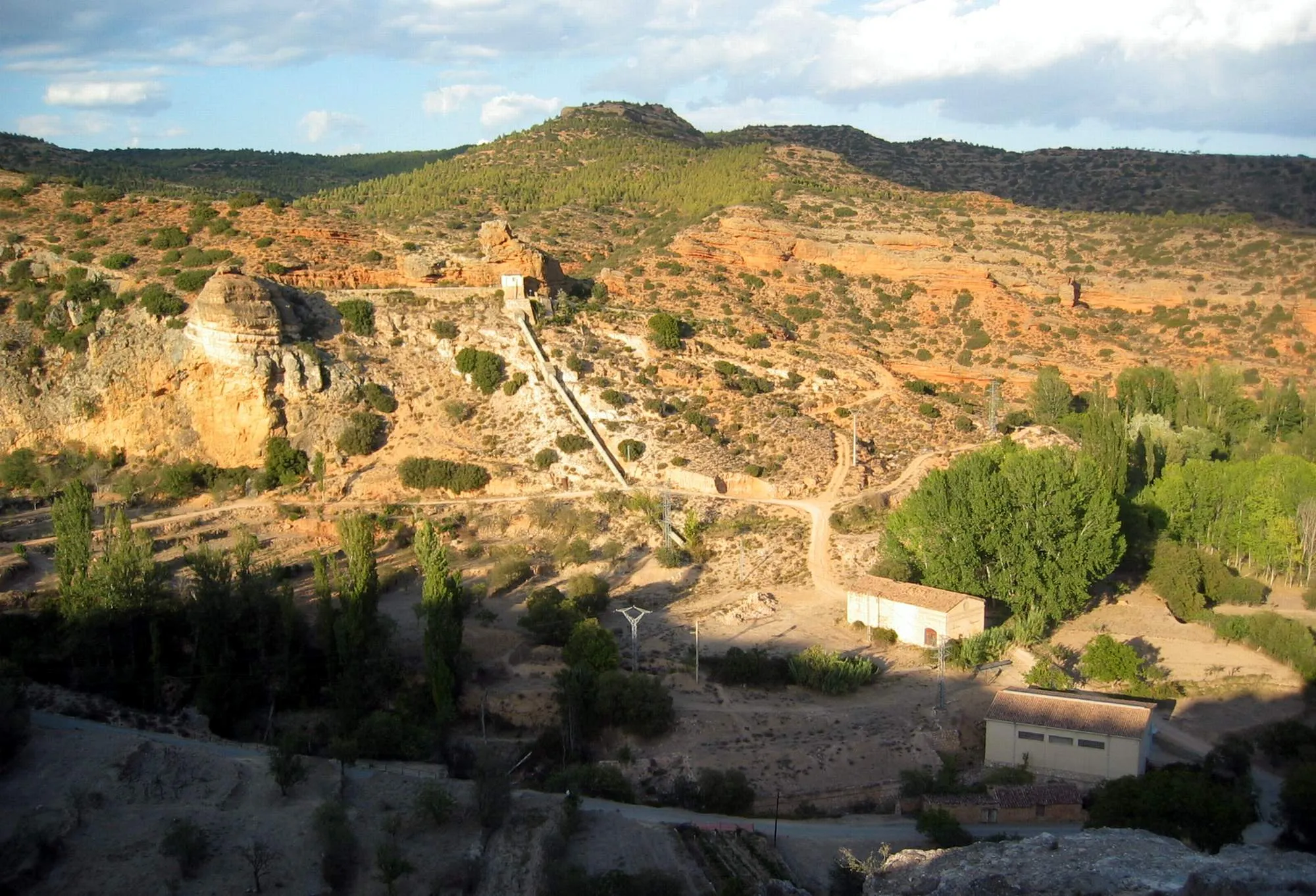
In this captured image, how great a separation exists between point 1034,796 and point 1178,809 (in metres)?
3.32

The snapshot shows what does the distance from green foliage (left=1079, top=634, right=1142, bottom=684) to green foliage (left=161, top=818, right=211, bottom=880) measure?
72.5 feet

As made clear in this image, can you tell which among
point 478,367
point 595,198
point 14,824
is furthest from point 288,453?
point 595,198

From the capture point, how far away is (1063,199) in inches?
3546

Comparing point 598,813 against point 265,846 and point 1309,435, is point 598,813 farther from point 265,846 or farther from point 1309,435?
point 1309,435

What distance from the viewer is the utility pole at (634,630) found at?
30922mm

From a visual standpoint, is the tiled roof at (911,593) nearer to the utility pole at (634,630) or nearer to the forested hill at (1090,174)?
the utility pole at (634,630)

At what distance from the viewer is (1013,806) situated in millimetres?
24453

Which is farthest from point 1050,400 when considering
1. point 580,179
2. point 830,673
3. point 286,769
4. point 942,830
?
point 580,179

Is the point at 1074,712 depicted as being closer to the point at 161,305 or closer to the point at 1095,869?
the point at 1095,869

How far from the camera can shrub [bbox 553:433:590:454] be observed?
4462cm

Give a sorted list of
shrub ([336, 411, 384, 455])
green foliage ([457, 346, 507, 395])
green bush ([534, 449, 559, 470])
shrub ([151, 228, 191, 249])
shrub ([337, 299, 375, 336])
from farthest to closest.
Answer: shrub ([151, 228, 191, 249])
shrub ([337, 299, 375, 336])
green foliage ([457, 346, 507, 395])
shrub ([336, 411, 384, 455])
green bush ([534, 449, 559, 470])

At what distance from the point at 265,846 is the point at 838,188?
6226 centimetres

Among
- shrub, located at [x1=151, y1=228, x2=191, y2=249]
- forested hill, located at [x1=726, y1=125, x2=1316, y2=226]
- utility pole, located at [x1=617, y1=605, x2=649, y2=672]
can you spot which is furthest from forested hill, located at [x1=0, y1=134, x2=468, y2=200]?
utility pole, located at [x1=617, y1=605, x2=649, y2=672]

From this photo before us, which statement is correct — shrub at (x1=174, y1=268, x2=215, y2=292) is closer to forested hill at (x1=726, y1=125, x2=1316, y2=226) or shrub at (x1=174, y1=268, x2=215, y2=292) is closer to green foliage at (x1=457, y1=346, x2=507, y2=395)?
green foliage at (x1=457, y1=346, x2=507, y2=395)
